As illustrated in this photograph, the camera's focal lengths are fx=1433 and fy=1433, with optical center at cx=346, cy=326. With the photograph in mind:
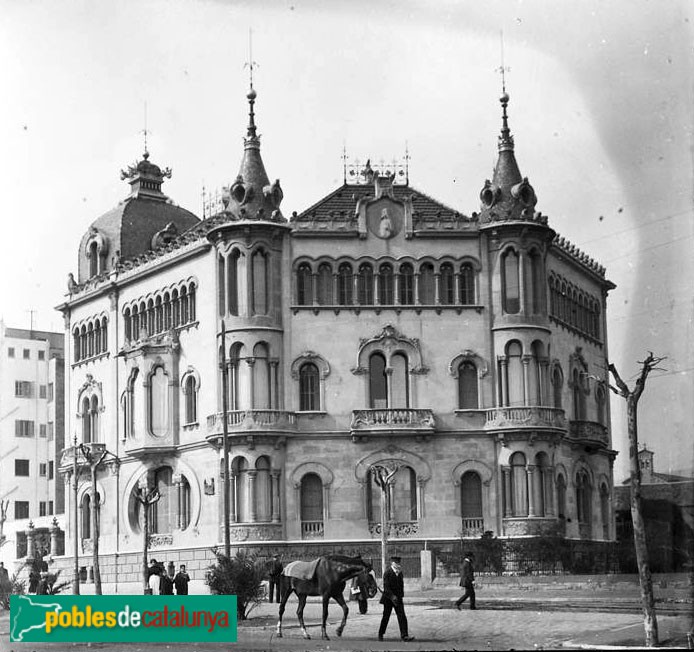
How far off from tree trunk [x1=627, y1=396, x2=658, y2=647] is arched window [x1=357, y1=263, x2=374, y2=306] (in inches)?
1133

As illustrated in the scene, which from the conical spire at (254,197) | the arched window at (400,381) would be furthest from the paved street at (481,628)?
the conical spire at (254,197)

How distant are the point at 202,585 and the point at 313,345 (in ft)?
32.6

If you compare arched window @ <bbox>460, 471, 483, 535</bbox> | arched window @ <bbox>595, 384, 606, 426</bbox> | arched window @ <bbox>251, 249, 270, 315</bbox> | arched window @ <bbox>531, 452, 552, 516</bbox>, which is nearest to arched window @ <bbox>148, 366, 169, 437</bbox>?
arched window @ <bbox>251, 249, 270, 315</bbox>

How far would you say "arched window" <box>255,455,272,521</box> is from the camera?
5403cm

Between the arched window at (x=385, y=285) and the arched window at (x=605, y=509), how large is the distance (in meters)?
10.7

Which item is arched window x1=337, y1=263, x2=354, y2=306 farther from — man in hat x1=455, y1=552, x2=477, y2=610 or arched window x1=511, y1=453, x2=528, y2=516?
man in hat x1=455, y1=552, x2=477, y2=610

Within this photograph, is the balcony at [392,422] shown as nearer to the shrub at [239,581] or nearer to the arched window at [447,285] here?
the arched window at [447,285]

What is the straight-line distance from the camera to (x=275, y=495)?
5450 cm

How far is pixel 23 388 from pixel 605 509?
28.0 m

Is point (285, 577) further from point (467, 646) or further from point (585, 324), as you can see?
point (585, 324)

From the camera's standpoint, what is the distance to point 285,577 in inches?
1083

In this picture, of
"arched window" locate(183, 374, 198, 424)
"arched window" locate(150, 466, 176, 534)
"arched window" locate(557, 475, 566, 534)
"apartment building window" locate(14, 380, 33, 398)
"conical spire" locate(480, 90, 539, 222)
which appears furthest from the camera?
"apartment building window" locate(14, 380, 33, 398)

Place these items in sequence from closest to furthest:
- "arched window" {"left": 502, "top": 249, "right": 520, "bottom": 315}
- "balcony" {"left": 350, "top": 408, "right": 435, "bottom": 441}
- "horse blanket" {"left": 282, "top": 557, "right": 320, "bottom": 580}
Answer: "horse blanket" {"left": 282, "top": 557, "right": 320, "bottom": 580} < "arched window" {"left": 502, "top": 249, "right": 520, "bottom": 315} < "balcony" {"left": 350, "top": 408, "right": 435, "bottom": 441}

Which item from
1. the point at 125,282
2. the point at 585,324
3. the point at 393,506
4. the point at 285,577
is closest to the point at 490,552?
the point at 393,506
